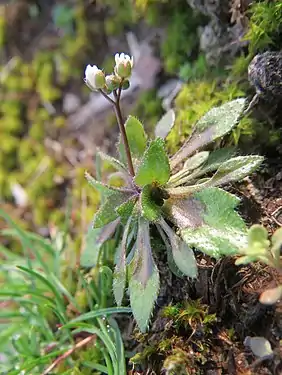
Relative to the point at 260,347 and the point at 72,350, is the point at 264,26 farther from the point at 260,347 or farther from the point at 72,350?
the point at 72,350

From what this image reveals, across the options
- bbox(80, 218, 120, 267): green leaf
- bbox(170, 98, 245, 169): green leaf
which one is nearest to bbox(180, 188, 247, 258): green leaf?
bbox(170, 98, 245, 169): green leaf

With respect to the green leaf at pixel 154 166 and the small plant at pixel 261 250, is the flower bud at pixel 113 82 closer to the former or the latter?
the green leaf at pixel 154 166

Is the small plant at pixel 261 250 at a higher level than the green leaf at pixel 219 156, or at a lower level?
lower

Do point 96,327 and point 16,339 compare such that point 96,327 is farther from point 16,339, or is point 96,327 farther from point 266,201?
point 266,201

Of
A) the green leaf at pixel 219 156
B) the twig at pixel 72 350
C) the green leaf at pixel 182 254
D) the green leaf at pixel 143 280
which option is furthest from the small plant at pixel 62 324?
the green leaf at pixel 219 156

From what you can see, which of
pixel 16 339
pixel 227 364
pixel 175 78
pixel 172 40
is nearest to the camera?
pixel 227 364

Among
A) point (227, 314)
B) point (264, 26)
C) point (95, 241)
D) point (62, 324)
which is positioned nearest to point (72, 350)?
point (62, 324)

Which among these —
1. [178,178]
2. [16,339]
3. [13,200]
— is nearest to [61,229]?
[13,200]
